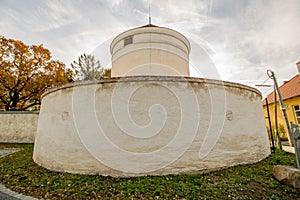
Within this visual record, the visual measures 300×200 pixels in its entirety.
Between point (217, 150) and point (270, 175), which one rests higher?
point (217, 150)

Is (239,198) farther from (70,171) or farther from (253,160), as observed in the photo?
(70,171)

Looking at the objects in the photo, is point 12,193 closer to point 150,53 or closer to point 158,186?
point 158,186

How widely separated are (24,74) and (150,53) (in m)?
14.2

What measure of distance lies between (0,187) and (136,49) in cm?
664

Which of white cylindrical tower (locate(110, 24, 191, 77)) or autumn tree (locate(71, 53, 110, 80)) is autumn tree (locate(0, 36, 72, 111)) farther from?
white cylindrical tower (locate(110, 24, 191, 77))

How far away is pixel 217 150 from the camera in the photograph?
4688 mm

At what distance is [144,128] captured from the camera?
4367mm

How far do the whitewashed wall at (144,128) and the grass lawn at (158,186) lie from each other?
0.32 metres

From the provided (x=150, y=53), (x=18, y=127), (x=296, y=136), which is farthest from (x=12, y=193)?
(x=18, y=127)

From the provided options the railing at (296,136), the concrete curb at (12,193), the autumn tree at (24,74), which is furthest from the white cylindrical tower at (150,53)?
the autumn tree at (24,74)

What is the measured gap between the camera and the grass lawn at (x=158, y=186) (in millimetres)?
3336

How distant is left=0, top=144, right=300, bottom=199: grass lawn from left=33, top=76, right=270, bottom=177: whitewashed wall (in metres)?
0.32

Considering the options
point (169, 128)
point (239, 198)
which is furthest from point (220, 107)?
point (239, 198)

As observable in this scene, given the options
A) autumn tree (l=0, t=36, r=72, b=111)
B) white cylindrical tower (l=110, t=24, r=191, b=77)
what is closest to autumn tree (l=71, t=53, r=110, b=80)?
autumn tree (l=0, t=36, r=72, b=111)
